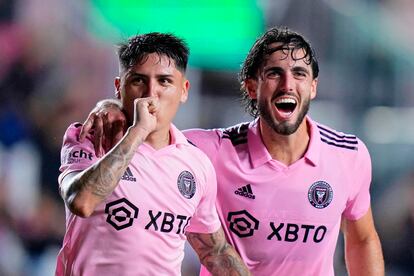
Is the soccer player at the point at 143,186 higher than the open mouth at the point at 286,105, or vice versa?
the open mouth at the point at 286,105

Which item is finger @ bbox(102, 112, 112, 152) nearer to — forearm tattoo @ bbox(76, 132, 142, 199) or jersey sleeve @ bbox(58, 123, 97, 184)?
jersey sleeve @ bbox(58, 123, 97, 184)

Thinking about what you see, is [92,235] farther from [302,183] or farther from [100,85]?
[100,85]

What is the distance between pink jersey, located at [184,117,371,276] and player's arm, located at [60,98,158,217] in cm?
72

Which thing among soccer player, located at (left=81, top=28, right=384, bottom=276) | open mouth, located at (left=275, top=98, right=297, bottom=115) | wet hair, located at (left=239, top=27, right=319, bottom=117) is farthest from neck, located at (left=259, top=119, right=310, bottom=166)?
wet hair, located at (left=239, top=27, right=319, bottom=117)

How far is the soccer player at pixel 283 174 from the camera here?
3.53 metres

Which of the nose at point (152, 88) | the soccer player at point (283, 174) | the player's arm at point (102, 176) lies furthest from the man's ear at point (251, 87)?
the player's arm at point (102, 176)

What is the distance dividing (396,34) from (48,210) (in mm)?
2745

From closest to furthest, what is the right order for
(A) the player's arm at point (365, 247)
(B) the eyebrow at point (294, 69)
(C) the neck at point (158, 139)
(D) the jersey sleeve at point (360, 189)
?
(C) the neck at point (158, 139) < (B) the eyebrow at point (294, 69) < (D) the jersey sleeve at point (360, 189) < (A) the player's arm at point (365, 247)

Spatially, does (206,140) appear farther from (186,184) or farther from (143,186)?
(143,186)

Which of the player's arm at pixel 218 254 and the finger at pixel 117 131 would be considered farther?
the player's arm at pixel 218 254

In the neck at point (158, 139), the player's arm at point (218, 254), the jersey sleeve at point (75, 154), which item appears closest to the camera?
the jersey sleeve at point (75, 154)

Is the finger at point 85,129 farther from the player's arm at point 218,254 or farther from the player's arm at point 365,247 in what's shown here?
the player's arm at point 365,247

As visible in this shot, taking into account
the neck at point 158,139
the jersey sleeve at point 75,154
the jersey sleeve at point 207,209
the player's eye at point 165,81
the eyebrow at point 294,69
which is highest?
the eyebrow at point 294,69

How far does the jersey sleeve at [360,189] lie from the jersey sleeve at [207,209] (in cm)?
65
